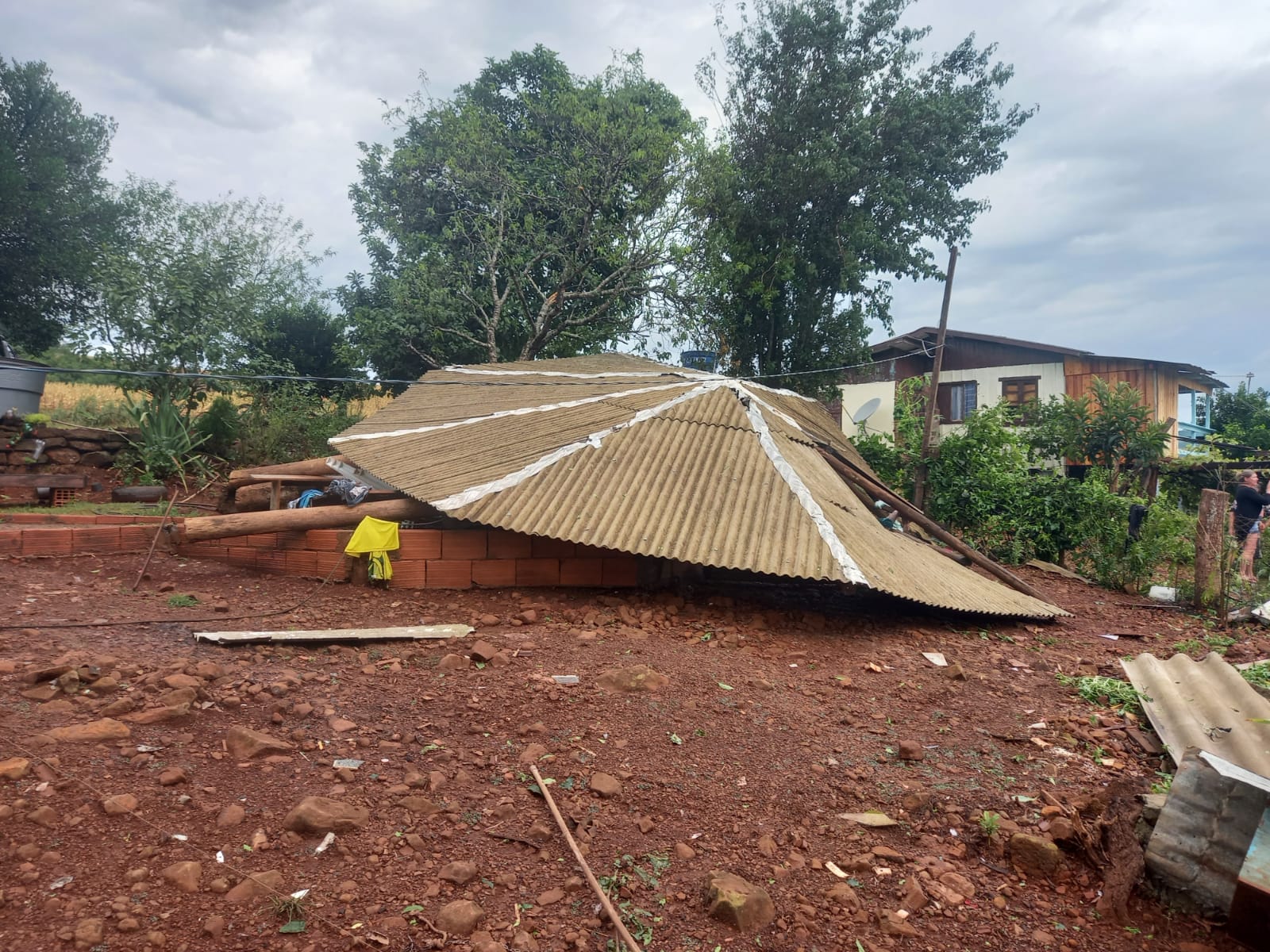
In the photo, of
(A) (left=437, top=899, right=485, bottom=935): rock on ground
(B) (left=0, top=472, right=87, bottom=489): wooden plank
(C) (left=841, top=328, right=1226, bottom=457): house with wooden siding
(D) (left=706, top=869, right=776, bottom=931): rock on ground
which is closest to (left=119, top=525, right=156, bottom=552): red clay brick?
(B) (left=0, top=472, right=87, bottom=489): wooden plank

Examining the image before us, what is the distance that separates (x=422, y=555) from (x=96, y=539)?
10.8 feet

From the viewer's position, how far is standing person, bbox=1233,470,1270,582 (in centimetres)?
887

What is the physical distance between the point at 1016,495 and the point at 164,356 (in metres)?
13.7

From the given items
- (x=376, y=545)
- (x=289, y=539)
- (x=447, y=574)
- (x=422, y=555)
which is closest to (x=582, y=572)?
(x=447, y=574)

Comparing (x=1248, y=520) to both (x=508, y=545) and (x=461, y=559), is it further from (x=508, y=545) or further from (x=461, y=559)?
(x=461, y=559)

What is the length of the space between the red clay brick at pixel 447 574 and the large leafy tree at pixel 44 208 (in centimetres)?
1785

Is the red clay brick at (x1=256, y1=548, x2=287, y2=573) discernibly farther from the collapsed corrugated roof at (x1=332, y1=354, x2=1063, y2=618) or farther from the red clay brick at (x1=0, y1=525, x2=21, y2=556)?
the red clay brick at (x1=0, y1=525, x2=21, y2=556)

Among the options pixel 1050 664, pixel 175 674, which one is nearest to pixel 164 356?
pixel 175 674

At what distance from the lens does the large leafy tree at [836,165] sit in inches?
606

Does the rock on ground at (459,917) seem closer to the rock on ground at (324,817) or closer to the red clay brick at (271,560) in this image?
the rock on ground at (324,817)

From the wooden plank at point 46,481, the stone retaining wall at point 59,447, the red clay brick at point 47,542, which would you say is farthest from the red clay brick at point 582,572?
the stone retaining wall at point 59,447

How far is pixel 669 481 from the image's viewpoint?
6.93 metres

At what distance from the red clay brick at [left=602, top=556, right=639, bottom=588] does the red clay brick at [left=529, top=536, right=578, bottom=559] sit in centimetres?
32

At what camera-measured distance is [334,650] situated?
4.78 m
